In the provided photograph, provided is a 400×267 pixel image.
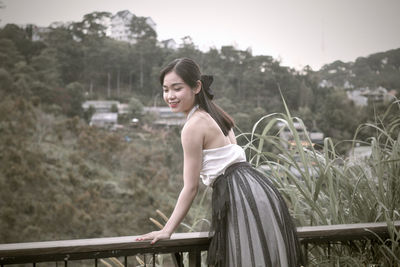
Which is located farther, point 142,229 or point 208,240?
point 142,229

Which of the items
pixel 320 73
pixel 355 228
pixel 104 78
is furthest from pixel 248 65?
pixel 355 228

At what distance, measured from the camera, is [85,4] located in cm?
1509

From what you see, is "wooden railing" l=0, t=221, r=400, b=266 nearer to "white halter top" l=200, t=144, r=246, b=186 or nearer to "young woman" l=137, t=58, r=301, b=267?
"young woman" l=137, t=58, r=301, b=267

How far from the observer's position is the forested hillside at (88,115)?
500 inches

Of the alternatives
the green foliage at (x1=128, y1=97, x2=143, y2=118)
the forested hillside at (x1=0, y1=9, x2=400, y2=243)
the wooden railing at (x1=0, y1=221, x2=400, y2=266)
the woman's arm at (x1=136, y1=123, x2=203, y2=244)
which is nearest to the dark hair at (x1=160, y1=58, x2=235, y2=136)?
the woman's arm at (x1=136, y1=123, x2=203, y2=244)

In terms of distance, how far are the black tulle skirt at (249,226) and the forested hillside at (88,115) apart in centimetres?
1092

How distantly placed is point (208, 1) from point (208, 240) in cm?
1449

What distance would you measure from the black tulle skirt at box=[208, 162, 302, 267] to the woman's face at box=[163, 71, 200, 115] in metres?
0.23

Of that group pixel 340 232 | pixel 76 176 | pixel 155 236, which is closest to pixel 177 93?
pixel 155 236

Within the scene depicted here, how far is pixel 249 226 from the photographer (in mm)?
1027

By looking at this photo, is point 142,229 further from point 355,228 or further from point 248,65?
point 355,228

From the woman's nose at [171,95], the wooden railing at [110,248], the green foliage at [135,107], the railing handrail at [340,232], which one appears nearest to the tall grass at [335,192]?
the railing handrail at [340,232]

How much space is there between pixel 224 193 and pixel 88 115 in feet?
44.7

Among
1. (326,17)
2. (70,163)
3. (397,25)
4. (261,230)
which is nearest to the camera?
(261,230)
